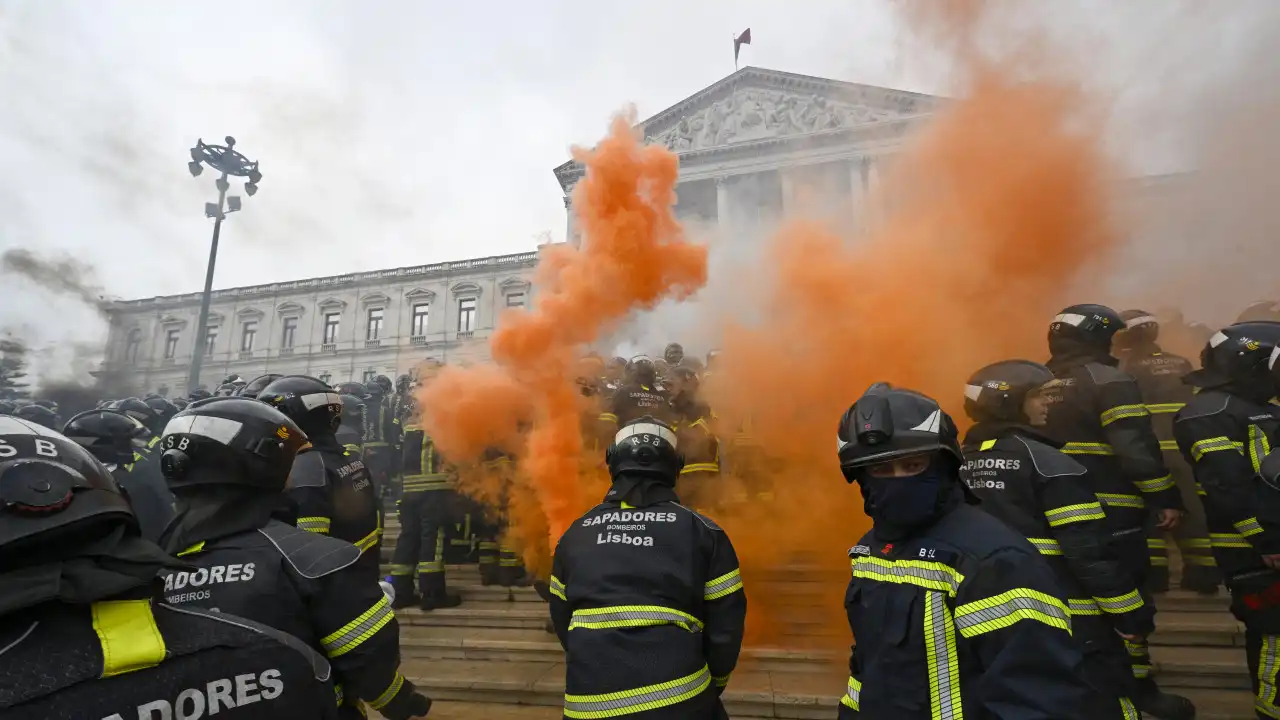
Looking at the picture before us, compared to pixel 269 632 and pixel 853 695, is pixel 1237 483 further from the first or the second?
pixel 269 632

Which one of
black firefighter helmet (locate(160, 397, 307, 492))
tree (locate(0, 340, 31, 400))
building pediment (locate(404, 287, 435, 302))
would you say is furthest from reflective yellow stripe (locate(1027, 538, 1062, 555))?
building pediment (locate(404, 287, 435, 302))

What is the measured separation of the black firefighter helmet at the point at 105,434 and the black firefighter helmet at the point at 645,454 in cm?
523

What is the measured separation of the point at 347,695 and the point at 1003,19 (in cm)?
981

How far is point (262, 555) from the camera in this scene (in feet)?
7.30

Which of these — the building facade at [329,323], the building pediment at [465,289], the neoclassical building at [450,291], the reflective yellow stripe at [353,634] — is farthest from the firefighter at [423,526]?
the building pediment at [465,289]

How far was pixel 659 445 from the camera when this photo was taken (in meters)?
3.52

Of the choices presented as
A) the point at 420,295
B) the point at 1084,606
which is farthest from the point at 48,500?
the point at 420,295

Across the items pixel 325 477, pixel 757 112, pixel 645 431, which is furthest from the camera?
pixel 757 112

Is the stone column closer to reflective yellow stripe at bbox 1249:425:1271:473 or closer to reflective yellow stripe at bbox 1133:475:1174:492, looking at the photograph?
reflective yellow stripe at bbox 1133:475:1174:492

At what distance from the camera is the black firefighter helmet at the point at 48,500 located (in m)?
1.23

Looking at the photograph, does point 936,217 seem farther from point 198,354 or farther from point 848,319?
point 198,354

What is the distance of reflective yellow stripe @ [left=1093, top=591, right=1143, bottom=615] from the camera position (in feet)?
10.8

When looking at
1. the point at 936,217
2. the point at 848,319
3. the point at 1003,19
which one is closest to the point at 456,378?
the point at 848,319

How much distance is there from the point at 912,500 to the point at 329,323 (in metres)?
52.1
